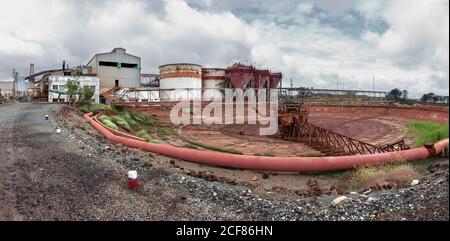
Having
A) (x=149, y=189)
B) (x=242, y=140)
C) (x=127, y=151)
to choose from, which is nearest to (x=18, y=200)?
(x=149, y=189)

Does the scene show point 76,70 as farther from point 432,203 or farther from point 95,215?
point 432,203

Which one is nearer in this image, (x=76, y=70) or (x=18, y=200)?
(x=18, y=200)

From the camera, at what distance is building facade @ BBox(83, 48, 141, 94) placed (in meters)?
52.5

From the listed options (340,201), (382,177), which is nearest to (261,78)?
(382,177)

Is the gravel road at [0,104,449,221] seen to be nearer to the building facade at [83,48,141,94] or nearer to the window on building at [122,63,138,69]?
the building facade at [83,48,141,94]

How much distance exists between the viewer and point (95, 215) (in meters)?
7.39

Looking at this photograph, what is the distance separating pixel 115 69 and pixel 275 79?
88.5 ft

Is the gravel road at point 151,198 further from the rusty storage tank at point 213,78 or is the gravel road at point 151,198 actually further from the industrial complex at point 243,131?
the rusty storage tank at point 213,78

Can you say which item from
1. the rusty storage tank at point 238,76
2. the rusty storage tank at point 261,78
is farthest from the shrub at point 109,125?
the rusty storage tank at point 261,78

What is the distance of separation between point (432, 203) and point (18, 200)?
9274 mm

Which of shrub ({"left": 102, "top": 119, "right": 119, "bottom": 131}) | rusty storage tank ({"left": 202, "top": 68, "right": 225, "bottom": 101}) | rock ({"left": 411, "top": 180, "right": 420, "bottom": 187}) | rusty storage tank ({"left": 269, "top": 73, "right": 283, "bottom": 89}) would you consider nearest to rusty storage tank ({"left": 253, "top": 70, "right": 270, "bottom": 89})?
rusty storage tank ({"left": 269, "top": 73, "right": 283, "bottom": 89})

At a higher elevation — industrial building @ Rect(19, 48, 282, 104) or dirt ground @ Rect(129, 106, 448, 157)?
industrial building @ Rect(19, 48, 282, 104)

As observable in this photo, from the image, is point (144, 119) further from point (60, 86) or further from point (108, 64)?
point (108, 64)

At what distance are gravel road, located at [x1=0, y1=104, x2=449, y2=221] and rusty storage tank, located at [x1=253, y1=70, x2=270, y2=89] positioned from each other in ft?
137
